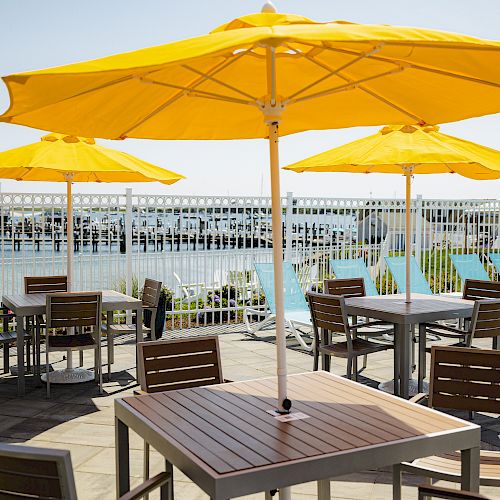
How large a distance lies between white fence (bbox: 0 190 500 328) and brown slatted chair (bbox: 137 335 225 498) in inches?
230

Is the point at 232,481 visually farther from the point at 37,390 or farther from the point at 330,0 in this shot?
the point at 330,0

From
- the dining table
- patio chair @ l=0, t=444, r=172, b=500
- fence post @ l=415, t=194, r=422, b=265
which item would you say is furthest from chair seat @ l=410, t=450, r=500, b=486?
fence post @ l=415, t=194, r=422, b=265

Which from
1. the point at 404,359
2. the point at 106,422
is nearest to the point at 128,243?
the point at 106,422

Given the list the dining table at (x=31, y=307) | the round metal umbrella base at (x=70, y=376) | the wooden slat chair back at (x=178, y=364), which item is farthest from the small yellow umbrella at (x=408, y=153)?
the round metal umbrella base at (x=70, y=376)

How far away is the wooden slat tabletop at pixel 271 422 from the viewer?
255 centimetres

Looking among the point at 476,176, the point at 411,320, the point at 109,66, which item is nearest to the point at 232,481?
the point at 109,66

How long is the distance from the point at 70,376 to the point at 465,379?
4.67 meters

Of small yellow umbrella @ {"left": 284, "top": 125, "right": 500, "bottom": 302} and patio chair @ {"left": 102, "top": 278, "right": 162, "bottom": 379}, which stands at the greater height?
small yellow umbrella @ {"left": 284, "top": 125, "right": 500, "bottom": 302}

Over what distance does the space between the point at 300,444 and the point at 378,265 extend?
9.41 m

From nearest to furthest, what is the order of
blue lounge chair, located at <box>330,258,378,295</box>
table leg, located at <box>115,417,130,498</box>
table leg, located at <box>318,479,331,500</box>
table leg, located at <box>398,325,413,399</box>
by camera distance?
table leg, located at <box>115,417,130,498</box> → table leg, located at <box>318,479,331,500</box> → table leg, located at <box>398,325,413,399</box> → blue lounge chair, located at <box>330,258,378,295</box>

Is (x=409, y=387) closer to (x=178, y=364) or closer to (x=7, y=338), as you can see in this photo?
(x=178, y=364)

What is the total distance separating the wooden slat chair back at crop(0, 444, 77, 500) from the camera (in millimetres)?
2059

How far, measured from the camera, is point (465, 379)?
11.9ft

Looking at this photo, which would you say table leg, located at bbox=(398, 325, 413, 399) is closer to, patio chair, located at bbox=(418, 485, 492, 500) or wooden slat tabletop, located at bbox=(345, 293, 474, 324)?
wooden slat tabletop, located at bbox=(345, 293, 474, 324)
